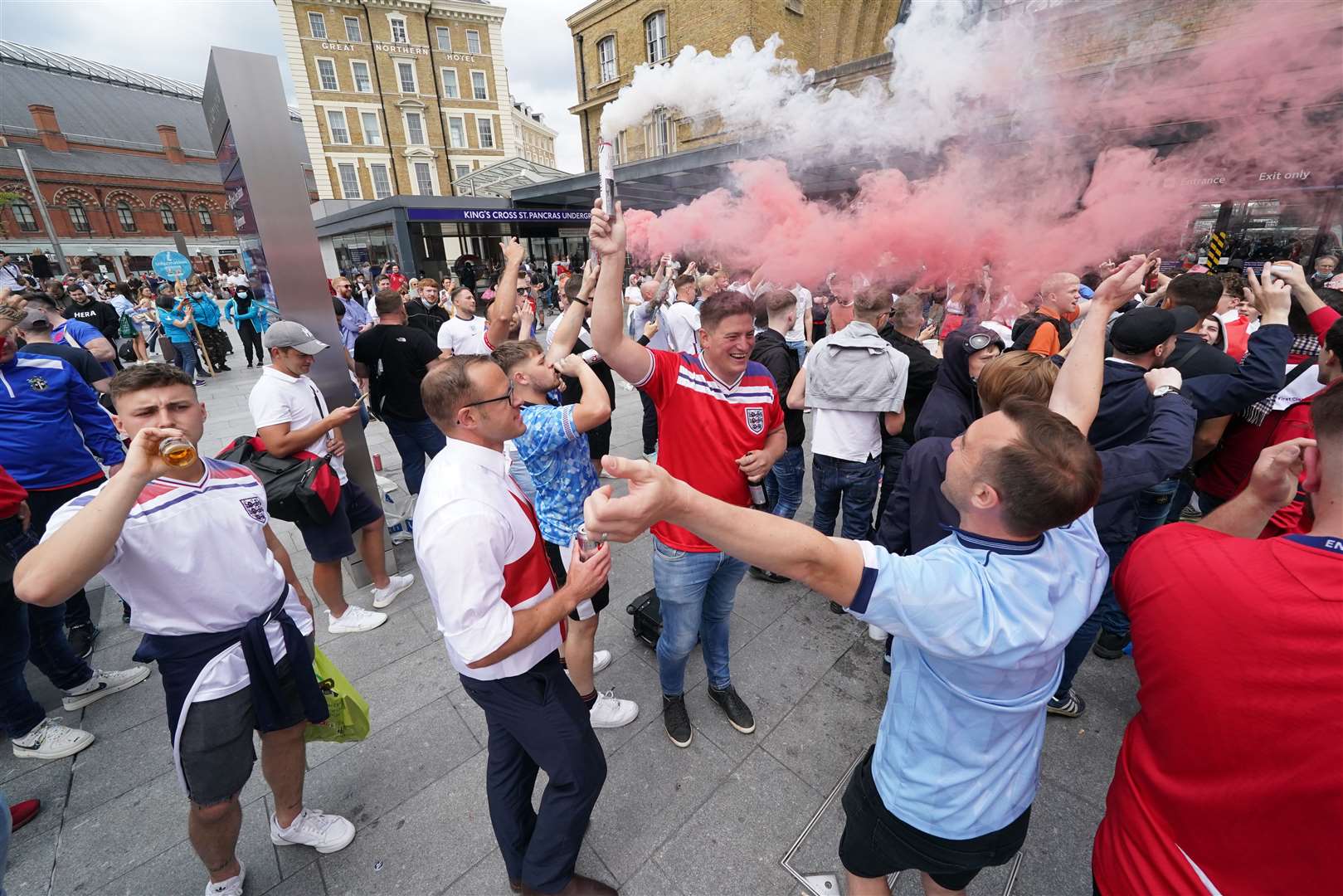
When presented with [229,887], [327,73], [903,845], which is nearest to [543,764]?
[903,845]

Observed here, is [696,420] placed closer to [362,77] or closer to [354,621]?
[354,621]

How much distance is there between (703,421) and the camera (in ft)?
8.35

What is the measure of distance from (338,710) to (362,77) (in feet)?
148

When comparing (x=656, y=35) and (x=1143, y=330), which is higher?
(x=656, y=35)

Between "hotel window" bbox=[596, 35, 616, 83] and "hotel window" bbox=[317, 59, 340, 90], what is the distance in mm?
27408

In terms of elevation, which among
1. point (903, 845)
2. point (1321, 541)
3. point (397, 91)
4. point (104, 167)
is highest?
point (397, 91)

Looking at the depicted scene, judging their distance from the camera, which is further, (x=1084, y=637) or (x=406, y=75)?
(x=406, y=75)

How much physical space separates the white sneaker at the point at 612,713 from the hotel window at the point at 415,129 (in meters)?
43.7

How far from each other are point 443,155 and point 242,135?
40.6m

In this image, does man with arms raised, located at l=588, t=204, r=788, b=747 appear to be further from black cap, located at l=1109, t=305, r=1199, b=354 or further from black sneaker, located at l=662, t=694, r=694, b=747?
black cap, located at l=1109, t=305, r=1199, b=354

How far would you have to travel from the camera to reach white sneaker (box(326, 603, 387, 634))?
3727 millimetres

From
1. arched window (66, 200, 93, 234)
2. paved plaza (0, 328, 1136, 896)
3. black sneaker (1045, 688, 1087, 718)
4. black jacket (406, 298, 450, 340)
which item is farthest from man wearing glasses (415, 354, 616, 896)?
arched window (66, 200, 93, 234)

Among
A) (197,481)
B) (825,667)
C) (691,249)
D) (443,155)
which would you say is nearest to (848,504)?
(825,667)

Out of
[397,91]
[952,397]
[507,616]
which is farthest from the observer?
[397,91]
